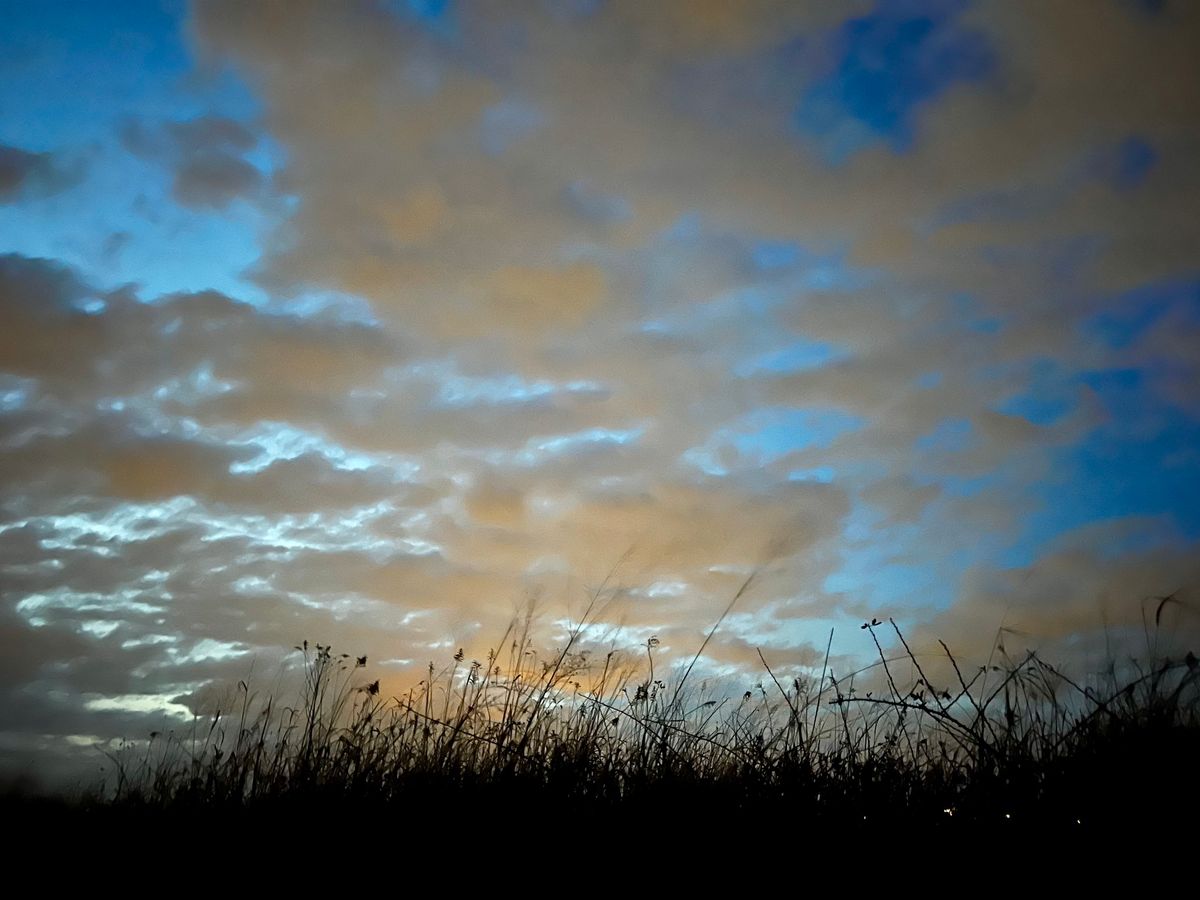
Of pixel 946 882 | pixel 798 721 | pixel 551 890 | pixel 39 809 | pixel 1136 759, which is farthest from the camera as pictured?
pixel 39 809

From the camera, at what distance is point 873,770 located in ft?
13.5

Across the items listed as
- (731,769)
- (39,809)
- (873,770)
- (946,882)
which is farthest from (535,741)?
(39,809)

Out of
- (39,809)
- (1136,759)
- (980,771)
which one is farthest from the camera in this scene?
(39,809)

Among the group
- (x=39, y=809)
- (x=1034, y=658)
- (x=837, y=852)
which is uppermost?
(x=1034, y=658)

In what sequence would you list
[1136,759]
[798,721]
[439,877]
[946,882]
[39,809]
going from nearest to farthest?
[946,882], [439,877], [1136,759], [798,721], [39,809]

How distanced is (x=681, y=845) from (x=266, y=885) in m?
1.59

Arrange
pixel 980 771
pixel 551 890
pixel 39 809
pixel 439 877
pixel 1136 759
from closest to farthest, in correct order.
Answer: pixel 551 890
pixel 439 877
pixel 1136 759
pixel 980 771
pixel 39 809

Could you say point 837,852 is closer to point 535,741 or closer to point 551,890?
point 551,890

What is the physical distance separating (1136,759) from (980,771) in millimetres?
593

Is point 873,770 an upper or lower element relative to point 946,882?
upper

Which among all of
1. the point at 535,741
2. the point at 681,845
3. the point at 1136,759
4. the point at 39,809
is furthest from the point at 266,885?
the point at 39,809

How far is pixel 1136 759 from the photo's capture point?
3.00 m

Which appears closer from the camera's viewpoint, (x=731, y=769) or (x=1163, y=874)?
(x=1163, y=874)

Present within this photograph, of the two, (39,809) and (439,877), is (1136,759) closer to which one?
(439,877)
